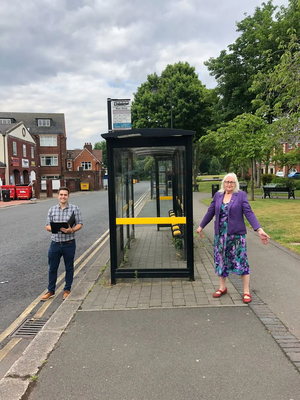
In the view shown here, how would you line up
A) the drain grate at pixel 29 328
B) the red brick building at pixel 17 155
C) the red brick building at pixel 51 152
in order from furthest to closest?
1. the red brick building at pixel 51 152
2. the red brick building at pixel 17 155
3. the drain grate at pixel 29 328

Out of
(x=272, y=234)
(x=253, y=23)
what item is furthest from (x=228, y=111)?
(x=272, y=234)

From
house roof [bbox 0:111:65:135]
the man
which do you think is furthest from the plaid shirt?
house roof [bbox 0:111:65:135]

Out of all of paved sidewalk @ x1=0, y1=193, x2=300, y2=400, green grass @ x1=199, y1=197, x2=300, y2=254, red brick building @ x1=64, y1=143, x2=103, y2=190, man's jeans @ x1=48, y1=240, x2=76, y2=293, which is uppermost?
red brick building @ x1=64, y1=143, x2=103, y2=190

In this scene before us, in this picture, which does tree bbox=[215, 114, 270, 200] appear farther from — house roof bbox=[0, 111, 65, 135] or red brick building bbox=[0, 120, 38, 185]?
house roof bbox=[0, 111, 65, 135]

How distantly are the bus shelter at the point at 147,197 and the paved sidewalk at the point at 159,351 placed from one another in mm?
517

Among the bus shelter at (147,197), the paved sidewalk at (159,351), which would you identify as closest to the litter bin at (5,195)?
the bus shelter at (147,197)

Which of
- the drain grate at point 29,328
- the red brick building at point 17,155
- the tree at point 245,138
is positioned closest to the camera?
the drain grate at point 29,328

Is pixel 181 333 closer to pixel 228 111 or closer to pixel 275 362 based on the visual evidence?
pixel 275 362

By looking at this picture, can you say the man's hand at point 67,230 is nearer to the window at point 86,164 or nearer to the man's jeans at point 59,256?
the man's jeans at point 59,256

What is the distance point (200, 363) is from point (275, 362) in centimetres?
66

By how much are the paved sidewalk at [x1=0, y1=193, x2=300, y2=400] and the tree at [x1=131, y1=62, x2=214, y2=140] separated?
25.7m

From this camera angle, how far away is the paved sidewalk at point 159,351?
2494 mm

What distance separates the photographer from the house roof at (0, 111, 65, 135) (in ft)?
156

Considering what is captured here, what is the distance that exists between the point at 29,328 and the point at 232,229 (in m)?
A: 2.77
